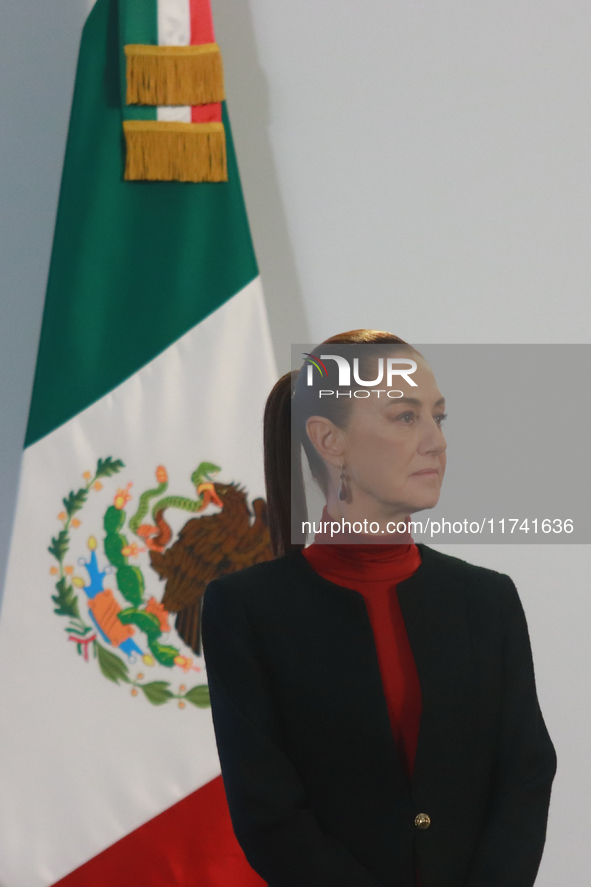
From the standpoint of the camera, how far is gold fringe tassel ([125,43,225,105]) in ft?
5.26

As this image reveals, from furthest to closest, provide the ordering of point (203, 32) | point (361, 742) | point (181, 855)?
point (203, 32), point (181, 855), point (361, 742)

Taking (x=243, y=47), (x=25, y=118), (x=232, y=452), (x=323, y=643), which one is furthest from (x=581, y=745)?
(x=25, y=118)

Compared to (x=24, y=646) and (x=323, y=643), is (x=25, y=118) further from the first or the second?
(x=323, y=643)

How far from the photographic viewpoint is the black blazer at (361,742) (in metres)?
0.87

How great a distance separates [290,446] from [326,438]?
7cm

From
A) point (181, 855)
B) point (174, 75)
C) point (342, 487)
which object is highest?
point (174, 75)

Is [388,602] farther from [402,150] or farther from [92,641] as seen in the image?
[402,150]

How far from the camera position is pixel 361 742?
0.88 meters

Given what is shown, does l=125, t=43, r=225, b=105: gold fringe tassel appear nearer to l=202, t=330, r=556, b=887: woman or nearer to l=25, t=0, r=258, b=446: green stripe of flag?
l=25, t=0, r=258, b=446: green stripe of flag

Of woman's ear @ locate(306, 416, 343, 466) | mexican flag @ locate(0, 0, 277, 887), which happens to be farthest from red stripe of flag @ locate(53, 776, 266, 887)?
woman's ear @ locate(306, 416, 343, 466)

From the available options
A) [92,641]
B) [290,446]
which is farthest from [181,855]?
[290,446]

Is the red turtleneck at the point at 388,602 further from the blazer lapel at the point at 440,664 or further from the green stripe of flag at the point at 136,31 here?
the green stripe of flag at the point at 136,31

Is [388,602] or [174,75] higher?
[174,75]

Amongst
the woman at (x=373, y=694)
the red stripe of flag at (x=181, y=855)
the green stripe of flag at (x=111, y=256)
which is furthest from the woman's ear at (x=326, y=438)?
the red stripe of flag at (x=181, y=855)
